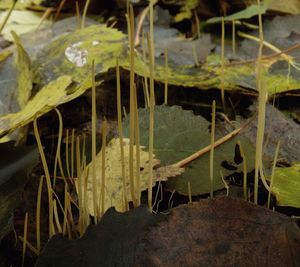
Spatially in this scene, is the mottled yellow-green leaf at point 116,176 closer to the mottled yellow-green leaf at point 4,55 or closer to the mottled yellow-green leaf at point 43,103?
the mottled yellow-green leaf at point 43,103

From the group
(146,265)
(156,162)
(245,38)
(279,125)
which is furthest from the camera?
(245,38)

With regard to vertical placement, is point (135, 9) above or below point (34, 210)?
above

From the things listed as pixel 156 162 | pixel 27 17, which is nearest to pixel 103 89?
pixel 156 162

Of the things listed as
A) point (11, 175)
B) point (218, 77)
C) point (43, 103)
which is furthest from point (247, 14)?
point (11, 175)

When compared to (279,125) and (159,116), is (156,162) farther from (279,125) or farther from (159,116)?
(279,125)

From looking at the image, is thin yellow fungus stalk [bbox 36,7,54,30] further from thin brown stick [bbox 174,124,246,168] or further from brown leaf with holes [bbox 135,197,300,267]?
brown leaf with holes [bbox 135,197,300,267]

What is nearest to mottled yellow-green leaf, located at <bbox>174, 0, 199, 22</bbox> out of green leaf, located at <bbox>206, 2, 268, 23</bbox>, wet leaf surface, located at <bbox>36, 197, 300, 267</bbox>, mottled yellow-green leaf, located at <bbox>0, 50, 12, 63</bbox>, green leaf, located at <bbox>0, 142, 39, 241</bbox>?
green leaf, located at <bbox>206, 2, 268, 23</bbox>
